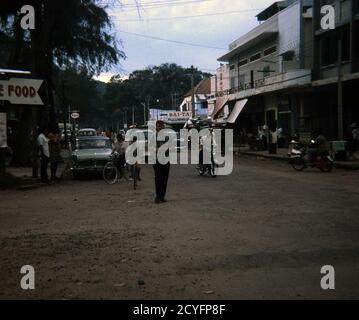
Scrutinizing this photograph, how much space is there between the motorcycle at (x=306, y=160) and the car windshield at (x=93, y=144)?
284 inches

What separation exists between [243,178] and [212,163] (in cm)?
125

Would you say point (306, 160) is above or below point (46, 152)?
below

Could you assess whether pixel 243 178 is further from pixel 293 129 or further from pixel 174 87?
pixel 174 87

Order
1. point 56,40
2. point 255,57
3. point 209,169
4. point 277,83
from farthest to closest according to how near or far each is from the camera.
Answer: point 255,57, point 277,83, point 56,40, point 209,169

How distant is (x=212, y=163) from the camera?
1989cm

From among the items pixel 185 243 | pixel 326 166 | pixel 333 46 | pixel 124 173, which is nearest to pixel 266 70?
pixel 333 46

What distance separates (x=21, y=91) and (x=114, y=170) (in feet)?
13.3

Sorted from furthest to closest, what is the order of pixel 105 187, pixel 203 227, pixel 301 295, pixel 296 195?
pixel 105 187 → pixel 296 195 → pixel 203 227 → pixel 301 295

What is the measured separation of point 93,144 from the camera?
22844mm

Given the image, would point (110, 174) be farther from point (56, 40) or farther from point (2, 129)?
point (56, 40)

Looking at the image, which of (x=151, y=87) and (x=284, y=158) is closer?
(x=284, y=158)

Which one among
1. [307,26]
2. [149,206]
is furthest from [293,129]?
[149,206]

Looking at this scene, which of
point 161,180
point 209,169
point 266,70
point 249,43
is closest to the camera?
point 161,180

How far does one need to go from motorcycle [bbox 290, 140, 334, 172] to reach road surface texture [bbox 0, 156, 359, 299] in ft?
19.4
